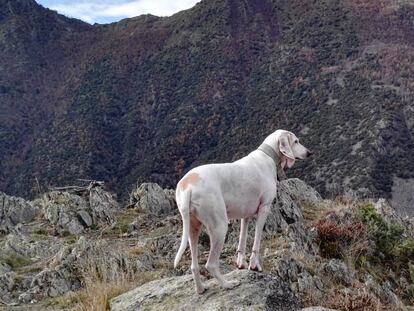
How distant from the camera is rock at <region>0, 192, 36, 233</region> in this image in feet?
47.8

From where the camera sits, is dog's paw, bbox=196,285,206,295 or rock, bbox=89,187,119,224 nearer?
dog's paw, bbox=196,285,206,295

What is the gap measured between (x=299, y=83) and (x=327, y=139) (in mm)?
28048

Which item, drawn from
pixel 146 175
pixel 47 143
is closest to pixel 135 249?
pixel 146 175

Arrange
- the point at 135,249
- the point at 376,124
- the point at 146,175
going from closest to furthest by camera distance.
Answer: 1. the point at 135,249
2. the point at 376,124
3. the point at 146,175

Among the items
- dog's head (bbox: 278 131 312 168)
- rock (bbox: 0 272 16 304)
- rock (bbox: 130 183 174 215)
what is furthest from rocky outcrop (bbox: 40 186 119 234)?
dog's head (bbox: 278 131 312 168)

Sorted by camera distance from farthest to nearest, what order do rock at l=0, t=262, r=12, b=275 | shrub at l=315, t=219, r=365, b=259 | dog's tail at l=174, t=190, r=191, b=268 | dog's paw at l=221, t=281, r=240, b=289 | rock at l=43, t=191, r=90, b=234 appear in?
rock at l=43, t=191, r=90, b=234 → shrub at l=315, t=219, r=365, b=259 → rock at l=0, t=262, r=12, b=275 → dog's paw at l=221, t=281, r=240, b=289 → dog's tail at l=174, t=190, r=191, b=268

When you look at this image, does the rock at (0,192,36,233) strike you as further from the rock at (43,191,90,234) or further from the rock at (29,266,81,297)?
the rock at (29,266,81,297)

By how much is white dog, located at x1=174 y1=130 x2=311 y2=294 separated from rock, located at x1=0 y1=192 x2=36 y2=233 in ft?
30.9

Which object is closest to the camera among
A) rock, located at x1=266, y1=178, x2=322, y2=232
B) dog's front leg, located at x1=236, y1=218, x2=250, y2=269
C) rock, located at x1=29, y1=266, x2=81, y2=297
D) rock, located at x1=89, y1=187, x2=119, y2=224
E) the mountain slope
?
dog's front leg, located at x1=236, y1=218, x2=250, y2=269

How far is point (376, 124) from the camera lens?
67.8 m

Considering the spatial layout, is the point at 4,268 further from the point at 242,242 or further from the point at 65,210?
the point at 242,242

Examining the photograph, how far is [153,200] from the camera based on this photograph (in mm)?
15781

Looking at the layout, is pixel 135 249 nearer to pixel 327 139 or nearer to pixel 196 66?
pixel 327 139

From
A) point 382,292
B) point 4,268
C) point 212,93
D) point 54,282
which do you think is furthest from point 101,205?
point 212,93
